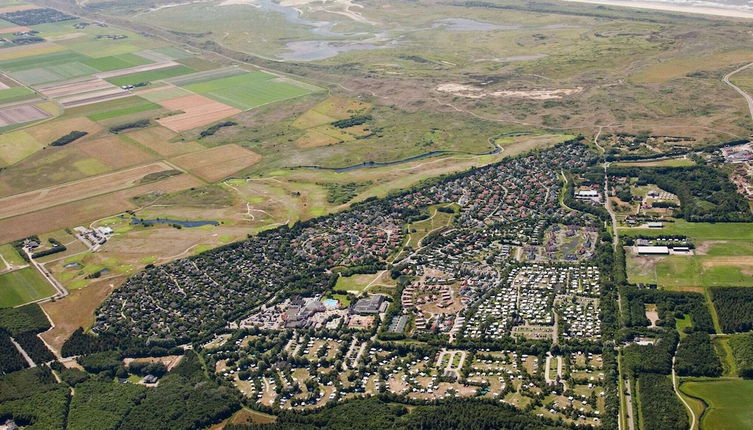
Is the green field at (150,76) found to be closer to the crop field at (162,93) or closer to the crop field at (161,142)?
the crop field at (162,93)

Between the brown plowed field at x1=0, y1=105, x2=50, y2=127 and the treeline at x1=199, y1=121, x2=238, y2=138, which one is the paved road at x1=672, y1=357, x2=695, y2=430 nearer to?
the treeline at x1=199, y1=121, x2=238, y2=138

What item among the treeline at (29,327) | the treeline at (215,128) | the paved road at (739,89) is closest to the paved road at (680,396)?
the treeline at (29,327)

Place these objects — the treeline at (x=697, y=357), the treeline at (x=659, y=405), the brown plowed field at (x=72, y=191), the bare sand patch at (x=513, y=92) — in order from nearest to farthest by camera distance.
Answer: the treeline at (x=659, y=405), the treeline at (x=697, y=357), the brown plowed field at (x=72, y=191), the bare sand patch at (x=513, y=92)

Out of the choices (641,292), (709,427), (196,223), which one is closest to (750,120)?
(641,292)

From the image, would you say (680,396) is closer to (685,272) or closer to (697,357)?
(697,357)

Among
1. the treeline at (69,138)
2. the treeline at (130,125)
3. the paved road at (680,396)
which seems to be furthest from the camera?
the treeline at (130,125)

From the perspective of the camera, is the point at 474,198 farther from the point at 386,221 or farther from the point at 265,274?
the point at 265,274
